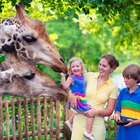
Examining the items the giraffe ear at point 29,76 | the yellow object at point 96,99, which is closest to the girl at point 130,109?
the yellow object at point 96,99

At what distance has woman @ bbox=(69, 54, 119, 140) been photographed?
3801 mm

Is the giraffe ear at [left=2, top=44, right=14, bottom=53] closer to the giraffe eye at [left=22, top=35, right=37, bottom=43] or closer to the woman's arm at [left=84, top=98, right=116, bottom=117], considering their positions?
the giraffe eye at [left=22, top=35, right=37, bottom=43]

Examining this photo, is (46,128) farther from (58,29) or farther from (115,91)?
(58,29)

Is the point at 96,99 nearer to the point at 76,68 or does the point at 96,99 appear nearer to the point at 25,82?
the point at 76,68

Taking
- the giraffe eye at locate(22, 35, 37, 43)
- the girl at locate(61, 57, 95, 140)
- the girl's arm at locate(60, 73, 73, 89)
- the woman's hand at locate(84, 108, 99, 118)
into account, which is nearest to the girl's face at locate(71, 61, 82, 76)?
the girl at locate(61, 57, 95, 140)

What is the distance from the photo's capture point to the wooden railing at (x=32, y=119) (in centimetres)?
644

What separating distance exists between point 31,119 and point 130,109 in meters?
3.13

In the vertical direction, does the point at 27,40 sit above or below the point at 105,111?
above

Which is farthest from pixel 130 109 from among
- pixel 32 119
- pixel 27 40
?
pixel 32 119

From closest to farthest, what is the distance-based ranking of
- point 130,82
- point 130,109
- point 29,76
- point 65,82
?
point 29,76
point 65,82
point 130,82
point 130,109

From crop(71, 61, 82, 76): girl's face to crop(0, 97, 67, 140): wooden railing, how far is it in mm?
2749

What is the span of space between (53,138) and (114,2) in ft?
9.62

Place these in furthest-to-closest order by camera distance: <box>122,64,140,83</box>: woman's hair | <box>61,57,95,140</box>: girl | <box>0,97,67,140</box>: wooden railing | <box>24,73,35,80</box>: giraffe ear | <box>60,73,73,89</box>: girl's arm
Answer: <box>0,97,67,140</box>: wooden railing < <box>61,57,95,140</box>: girl < <box>122,64,140,83</box>: woman's hair < <box>60,73,73,89</box>: girl's arm < <box>24,73,35,80</box>: giraffe ear

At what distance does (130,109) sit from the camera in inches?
150
